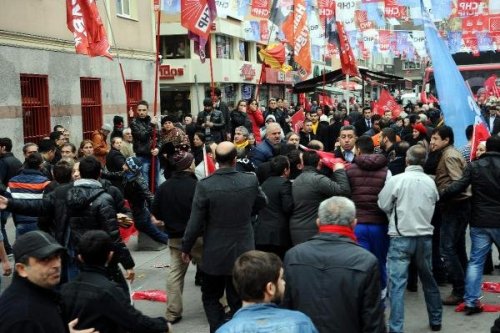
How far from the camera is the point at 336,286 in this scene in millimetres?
3963

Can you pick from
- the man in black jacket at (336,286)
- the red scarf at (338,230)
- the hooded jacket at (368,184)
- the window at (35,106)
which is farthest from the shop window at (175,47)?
the man in black jacket at (336,286)

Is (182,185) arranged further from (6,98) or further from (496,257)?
(6,98)

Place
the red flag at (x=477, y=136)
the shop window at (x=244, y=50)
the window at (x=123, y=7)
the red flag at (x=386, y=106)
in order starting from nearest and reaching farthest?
the red flag at (x=477, y=136)
the red flag at (x=386, y=106)
the window at (x=123, y=7)
the shop window at (x=244, y=50)

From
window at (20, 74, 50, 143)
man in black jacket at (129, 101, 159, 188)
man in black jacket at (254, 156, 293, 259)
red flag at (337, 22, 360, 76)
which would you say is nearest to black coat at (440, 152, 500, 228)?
man in black jacket at (254, 156, 293, 259)

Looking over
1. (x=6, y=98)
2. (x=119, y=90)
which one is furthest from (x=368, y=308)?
(x=119, y=90)

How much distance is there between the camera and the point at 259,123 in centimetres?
1475

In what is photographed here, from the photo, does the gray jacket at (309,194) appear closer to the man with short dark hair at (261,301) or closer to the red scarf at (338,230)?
the red scarf at (338,230)

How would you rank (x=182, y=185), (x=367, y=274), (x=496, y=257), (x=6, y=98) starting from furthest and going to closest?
1. (x=6, y=98)
2. (x=496, y=257)
3. (x=182, y=185)
4. (x=367, y=274)

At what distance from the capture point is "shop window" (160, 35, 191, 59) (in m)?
39.0

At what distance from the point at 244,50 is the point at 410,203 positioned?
39.2 meters

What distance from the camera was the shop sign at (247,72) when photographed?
42094mm

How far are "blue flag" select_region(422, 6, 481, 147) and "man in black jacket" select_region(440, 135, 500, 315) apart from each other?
1.45 meters

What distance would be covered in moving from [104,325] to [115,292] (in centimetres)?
20

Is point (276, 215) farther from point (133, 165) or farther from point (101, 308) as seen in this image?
point (101, 308)
